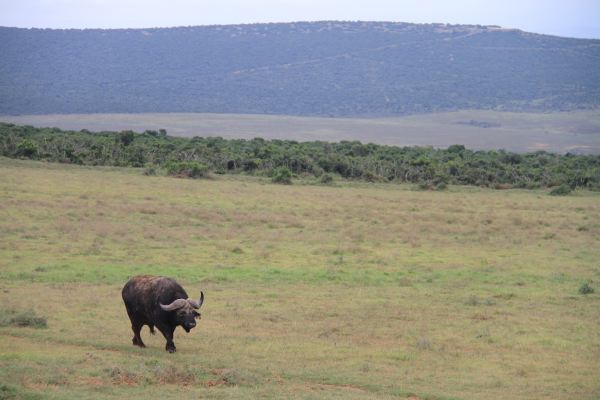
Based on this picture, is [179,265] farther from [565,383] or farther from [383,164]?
[383,164]

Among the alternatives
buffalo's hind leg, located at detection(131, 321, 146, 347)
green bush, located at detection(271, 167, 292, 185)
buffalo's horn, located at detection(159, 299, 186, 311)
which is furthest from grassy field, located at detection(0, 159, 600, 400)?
green bush, located at detection(271, 167, 292, 185)

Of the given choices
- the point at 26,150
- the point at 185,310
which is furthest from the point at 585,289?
the point at 26,150

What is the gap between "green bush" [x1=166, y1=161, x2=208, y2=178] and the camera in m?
43.8

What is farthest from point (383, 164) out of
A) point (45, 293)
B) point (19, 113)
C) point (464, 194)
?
point (19, 113)

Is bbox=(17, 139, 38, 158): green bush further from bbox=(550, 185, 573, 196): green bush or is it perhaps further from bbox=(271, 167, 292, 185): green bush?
bbox=(550, 185, 573, 196): green bush

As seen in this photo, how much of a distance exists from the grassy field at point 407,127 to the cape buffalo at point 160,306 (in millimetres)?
89157

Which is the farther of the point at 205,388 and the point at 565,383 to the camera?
the point at 565,383

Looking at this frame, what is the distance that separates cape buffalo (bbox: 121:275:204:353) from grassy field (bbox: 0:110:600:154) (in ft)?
293

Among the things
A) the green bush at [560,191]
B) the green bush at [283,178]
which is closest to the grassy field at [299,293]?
the green bush at [283,178]

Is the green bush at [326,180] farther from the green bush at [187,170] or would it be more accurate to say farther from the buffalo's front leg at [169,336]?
the buffalo's front leg at [169,336]

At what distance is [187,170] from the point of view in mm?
44031

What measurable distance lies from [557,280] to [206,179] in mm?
24611

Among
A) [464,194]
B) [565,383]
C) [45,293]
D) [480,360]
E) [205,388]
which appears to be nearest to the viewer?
[205,388]

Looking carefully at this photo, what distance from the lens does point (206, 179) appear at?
1715 inches
